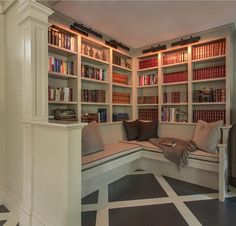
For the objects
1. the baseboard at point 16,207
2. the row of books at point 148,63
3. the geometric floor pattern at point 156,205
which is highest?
the row of books at point 148,63

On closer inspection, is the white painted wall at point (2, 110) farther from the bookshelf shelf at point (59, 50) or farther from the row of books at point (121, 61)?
the row of books at point (121, 61)

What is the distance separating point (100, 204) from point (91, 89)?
1.89m

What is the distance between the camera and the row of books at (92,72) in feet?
9.64

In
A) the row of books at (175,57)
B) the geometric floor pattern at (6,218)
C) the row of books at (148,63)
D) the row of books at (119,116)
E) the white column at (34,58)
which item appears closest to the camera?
the white column at (34,58)

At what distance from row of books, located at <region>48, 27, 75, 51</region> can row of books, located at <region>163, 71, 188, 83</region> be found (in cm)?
186

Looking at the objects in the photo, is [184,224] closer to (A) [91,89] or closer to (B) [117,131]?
(B) [117,131]

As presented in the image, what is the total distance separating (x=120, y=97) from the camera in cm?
371

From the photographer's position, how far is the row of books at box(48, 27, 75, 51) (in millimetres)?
2459

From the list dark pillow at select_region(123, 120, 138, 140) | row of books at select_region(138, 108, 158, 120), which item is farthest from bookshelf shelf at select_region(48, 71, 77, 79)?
row of books at select_region(138, 108, 158, 120)

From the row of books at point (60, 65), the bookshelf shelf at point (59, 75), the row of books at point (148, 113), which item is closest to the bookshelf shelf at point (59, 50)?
the row of books at point (60, 65)

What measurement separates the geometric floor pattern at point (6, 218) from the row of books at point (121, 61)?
2811mm

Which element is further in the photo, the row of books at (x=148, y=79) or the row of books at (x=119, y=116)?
the row of books at (x=148, y=79)

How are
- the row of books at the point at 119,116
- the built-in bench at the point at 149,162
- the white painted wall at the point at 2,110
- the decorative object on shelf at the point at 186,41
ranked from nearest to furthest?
1. the white painted wall at the point at 2,110
2. the built-in bench at the point at 149,162
3. the decorative object on shelf at the point at 186,41
4. the row of books at the point at 119,116

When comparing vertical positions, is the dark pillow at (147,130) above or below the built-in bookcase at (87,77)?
below
